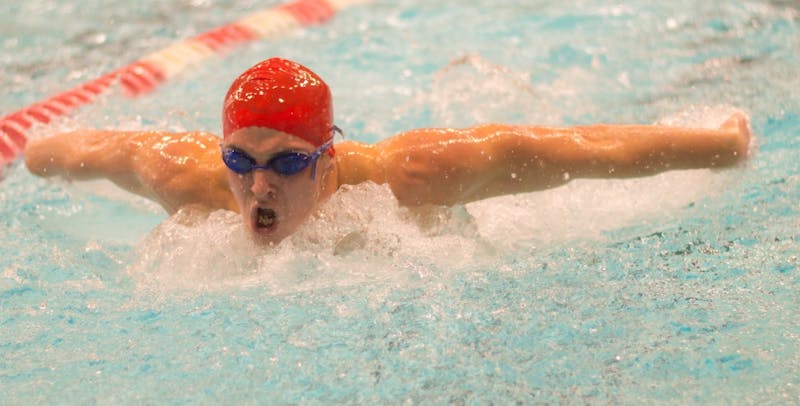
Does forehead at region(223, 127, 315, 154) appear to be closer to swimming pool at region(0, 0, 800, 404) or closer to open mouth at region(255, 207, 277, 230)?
open mouth at region(255, 207, 277, 230)

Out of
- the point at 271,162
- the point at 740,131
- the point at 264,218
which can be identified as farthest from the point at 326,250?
the point at 740,131

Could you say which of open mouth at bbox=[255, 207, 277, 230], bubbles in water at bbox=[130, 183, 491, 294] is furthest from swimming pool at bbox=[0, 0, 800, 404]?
open mouth at bbox=[255, 207, 277, 230]

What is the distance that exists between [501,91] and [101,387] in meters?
2.23

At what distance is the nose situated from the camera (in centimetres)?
225

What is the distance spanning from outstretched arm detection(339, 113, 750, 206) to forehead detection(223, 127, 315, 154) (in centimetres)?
31

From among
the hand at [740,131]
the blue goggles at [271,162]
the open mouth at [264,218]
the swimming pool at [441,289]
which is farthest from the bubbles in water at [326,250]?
the hand at [740,131]

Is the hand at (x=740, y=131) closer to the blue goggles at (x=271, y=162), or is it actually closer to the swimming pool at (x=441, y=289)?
the swimming pool at (x=441, y=289)

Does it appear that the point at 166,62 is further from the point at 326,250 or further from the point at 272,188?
the point at 272,188

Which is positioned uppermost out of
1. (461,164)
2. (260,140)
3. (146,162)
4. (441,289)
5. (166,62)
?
(260,140)

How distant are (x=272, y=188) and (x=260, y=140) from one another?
0.12 meters

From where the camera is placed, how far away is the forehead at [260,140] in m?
2.23

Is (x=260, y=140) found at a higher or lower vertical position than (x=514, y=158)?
higher

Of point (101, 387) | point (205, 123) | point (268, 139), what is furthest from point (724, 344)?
point (205, 123)

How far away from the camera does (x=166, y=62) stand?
469 centimetres
